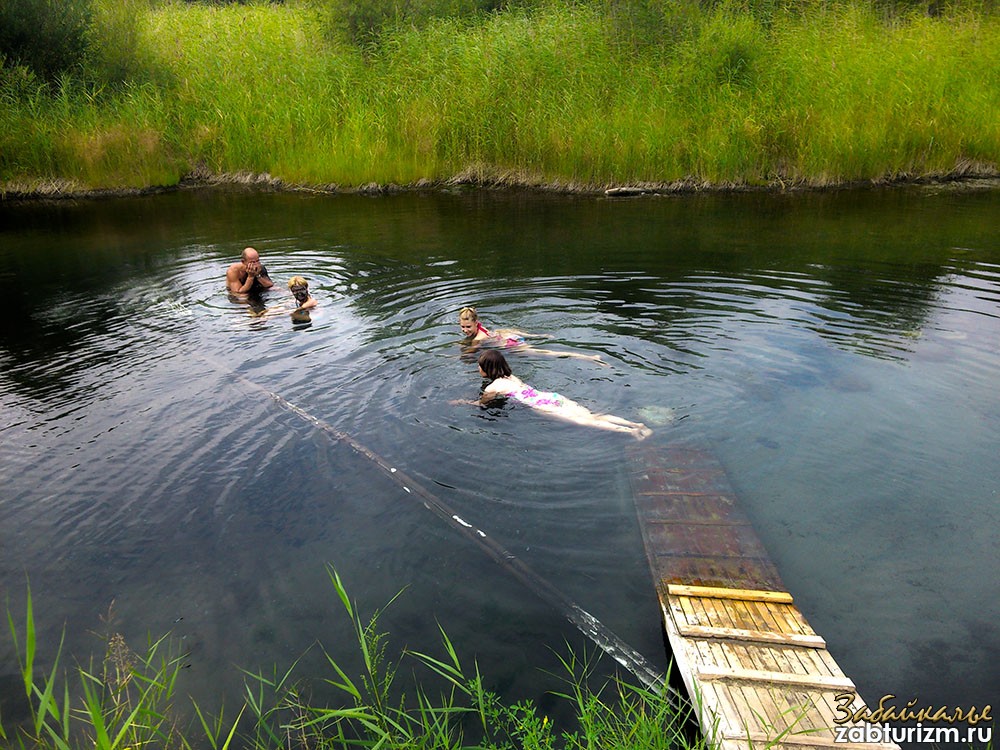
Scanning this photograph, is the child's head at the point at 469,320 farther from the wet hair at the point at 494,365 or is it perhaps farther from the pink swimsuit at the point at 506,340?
the wet hair at the point at 494,365

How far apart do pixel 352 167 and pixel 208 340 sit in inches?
420

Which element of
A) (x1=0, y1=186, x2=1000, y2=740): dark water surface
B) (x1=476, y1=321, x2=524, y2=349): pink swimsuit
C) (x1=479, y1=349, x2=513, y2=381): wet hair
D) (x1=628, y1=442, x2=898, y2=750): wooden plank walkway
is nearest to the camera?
(x1=628, y1=442, x2=898, y2=750): wooden plank walkway

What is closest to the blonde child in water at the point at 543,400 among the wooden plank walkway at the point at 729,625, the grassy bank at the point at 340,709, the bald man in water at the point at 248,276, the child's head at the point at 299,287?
the wooden plank walkway at the point at 729,625

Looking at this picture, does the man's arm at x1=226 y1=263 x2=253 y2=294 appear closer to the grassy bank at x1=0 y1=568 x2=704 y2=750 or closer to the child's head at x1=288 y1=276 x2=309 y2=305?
the child's head at x1=288 y1=276 x2=309 y2=305

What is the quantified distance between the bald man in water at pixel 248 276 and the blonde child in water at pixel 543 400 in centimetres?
516

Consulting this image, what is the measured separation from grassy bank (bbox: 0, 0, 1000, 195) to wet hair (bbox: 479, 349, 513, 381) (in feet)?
36.8

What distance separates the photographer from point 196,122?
2002cm

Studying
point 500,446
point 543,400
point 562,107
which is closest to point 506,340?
point 543,400

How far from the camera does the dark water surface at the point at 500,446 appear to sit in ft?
13.4

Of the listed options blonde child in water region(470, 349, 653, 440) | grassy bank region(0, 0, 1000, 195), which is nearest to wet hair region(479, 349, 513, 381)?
→ blonde child in water region(470, 349, 653, 440)

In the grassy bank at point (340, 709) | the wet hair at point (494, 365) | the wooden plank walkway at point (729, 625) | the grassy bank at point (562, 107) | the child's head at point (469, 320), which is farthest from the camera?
the grassy bank at point (562, 107)

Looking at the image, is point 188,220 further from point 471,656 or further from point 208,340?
point 471,656

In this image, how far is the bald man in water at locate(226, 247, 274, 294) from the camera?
10367 millimetres

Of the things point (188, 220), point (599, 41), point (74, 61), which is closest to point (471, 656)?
point (188, 220)
